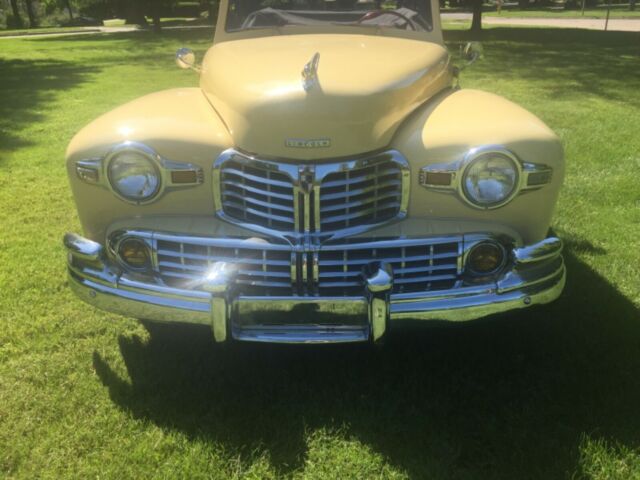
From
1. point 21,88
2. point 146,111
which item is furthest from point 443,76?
point 21,88

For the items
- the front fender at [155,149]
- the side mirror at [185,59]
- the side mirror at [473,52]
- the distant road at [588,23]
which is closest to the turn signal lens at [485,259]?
the front fender at [155,149]

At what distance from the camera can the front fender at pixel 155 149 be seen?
2.49 metres

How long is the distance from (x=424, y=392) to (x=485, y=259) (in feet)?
2.11

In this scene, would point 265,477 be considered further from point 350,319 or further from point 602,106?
point 602,106

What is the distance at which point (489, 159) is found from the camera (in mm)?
2418

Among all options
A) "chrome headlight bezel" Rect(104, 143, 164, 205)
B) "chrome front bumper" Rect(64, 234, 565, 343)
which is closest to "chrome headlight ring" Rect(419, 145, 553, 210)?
"chrome front bumper" Rect(64, 234, 565, 343)

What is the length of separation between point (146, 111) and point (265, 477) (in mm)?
1624

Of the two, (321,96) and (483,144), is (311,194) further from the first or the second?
(483,144)

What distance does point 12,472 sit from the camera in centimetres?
229

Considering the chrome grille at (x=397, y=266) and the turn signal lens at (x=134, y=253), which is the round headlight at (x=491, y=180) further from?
the turn signal lens at (x=134, y=253)

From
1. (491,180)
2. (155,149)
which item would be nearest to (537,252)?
(491,180)

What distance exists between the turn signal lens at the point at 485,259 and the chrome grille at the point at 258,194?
0.75m

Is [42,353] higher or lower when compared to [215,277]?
lower

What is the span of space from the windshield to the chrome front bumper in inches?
69.2
